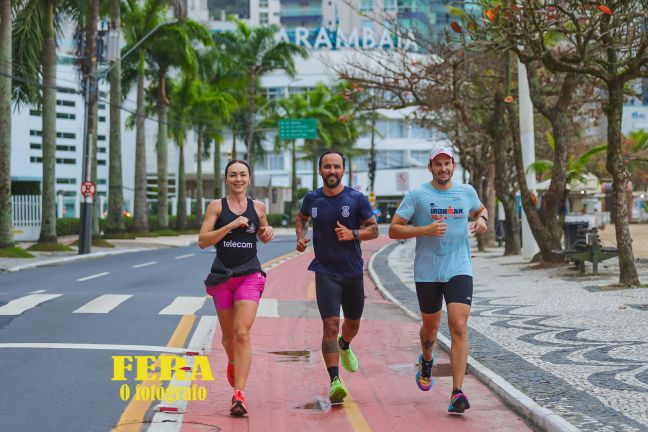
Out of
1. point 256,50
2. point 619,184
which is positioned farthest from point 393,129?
point 619,184

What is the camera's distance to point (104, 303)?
16531 millimetres

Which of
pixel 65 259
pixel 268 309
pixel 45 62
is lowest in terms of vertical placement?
pixel 65 259

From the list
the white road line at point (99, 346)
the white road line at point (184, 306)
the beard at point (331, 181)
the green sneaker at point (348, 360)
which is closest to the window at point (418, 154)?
the white road line at point (184, 306)

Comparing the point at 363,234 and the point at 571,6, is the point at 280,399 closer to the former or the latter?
the point at 363,234

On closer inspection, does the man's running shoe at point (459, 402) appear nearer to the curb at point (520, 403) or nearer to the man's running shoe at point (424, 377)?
the curb at point (520, 403)

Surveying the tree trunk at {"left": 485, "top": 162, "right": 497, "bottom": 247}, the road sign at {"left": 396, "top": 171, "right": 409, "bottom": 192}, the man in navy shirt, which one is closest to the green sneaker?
the man in navy shirt

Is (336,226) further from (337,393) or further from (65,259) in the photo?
(65,259)

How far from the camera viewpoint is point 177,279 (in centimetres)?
2330

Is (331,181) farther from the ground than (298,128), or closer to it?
closer to it

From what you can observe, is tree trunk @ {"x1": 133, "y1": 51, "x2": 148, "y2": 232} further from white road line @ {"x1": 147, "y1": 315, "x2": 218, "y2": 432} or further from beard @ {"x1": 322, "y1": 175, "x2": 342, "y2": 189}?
beard @ {"x1": 322, "y1": 175, "x2": 342, "y2": 189}

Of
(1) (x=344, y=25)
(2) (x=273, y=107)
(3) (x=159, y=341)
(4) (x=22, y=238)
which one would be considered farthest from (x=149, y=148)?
(3) (x=159, y=341)

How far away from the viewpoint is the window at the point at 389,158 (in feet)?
388

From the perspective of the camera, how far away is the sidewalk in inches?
315

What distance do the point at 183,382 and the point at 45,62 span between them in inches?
1156
